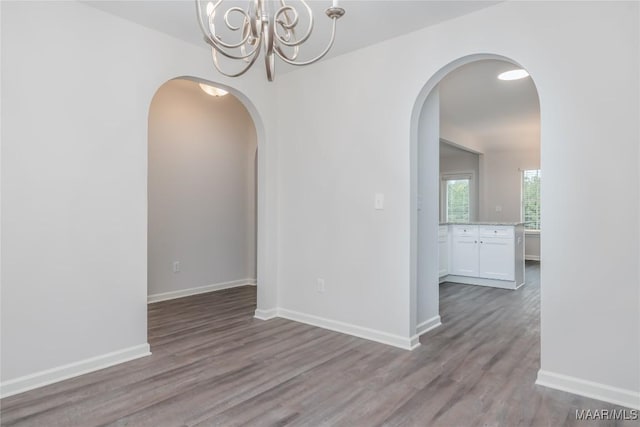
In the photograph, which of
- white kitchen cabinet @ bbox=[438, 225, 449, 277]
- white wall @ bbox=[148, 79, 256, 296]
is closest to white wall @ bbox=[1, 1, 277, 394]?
white wall @ bbox=[148, 79, 256, 296]

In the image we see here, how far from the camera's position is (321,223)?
3602 millimetres

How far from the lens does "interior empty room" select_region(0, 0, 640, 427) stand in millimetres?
2128

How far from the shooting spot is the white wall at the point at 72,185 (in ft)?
7.52

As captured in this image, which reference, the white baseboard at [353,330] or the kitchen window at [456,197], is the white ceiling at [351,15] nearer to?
the white baseboard at [353,330]

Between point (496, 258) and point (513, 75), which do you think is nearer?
point (513, 75)

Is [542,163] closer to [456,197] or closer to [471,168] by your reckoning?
[471,168]

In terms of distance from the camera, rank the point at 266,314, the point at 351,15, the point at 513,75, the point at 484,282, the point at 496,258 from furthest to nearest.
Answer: the point at 484,282, the point at 496,258, the point at 513,75, the point at 266,314, the point at 351,15

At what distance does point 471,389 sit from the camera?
91.5 inches

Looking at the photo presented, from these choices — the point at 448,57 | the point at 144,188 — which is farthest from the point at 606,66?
the point at 144,188

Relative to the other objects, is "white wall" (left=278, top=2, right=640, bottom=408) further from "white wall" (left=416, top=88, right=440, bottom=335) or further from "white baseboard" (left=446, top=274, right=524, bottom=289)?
"white baseboard" (left=446, top=274, right=524, bottom=289)

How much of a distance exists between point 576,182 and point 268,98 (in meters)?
2.73

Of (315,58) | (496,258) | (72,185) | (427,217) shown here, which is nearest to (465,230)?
(496,258)

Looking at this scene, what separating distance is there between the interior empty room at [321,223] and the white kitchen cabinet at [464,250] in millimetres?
1435

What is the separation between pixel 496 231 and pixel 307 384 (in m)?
3.98
